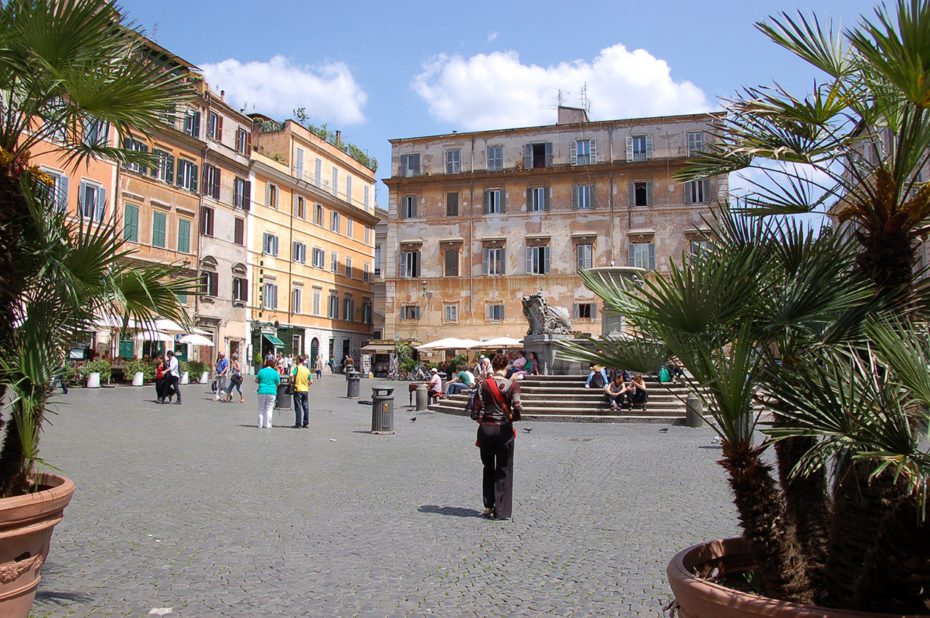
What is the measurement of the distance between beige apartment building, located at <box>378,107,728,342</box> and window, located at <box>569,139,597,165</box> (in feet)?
0.20

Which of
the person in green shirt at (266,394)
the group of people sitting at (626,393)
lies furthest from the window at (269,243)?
the person in green shirt at (266,394)

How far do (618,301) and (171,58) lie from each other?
2819 millimetres

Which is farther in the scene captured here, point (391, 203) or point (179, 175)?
point (391, 203)

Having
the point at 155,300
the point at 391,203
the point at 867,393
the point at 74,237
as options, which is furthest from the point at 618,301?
the point at 391,203

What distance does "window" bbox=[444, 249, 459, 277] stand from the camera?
47.6 m

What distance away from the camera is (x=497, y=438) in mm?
7512

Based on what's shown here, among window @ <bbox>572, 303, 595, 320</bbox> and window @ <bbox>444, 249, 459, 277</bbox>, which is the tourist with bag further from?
window @ <bbox>444, 249, 459, 277</bbox>

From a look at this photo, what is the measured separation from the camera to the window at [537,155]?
47.0m

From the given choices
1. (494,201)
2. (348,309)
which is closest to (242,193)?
(348,309)

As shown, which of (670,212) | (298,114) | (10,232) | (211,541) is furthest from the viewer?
(298,114)

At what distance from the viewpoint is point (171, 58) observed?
4375 mm

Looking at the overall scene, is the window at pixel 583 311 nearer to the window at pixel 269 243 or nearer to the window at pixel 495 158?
the window at pixel 495 158

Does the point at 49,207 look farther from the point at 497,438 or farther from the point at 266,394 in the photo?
the point at 266,394

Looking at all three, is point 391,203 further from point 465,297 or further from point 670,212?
point 670,212
